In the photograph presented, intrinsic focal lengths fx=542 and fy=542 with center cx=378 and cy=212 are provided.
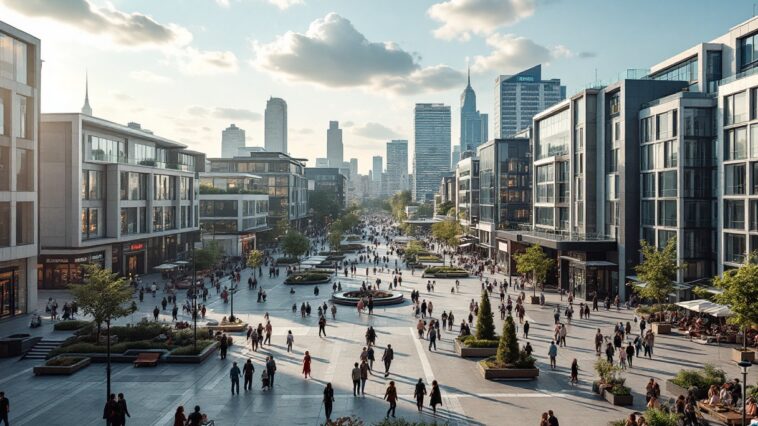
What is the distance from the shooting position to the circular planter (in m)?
44.9

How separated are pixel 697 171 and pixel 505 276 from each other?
28407mm

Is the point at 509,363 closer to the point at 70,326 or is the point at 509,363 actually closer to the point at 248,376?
the point at 248,376

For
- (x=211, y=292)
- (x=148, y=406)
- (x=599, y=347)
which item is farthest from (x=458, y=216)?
(x=148, y=406)

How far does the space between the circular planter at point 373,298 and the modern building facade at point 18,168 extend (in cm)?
2323

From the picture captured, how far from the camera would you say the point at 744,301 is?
27.4 m

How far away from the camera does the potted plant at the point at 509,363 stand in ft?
79.6

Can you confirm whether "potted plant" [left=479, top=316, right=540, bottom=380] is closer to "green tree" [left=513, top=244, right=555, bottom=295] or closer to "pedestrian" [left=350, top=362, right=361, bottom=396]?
"pedestrian" [left=350, top=362, right=361, bottom=396]

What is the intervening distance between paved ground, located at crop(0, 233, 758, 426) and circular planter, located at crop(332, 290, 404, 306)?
28.2ft

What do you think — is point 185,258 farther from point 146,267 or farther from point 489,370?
point 489,370

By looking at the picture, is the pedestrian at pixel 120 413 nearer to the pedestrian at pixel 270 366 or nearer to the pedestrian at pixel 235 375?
the pedestrian at pixel 235 375

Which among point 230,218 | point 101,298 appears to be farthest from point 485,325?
point 230,218

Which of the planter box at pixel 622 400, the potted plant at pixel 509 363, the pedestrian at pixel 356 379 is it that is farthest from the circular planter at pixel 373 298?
the planter box at pixel 622 400

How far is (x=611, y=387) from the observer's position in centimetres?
2138

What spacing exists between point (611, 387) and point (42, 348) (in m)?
29.2
